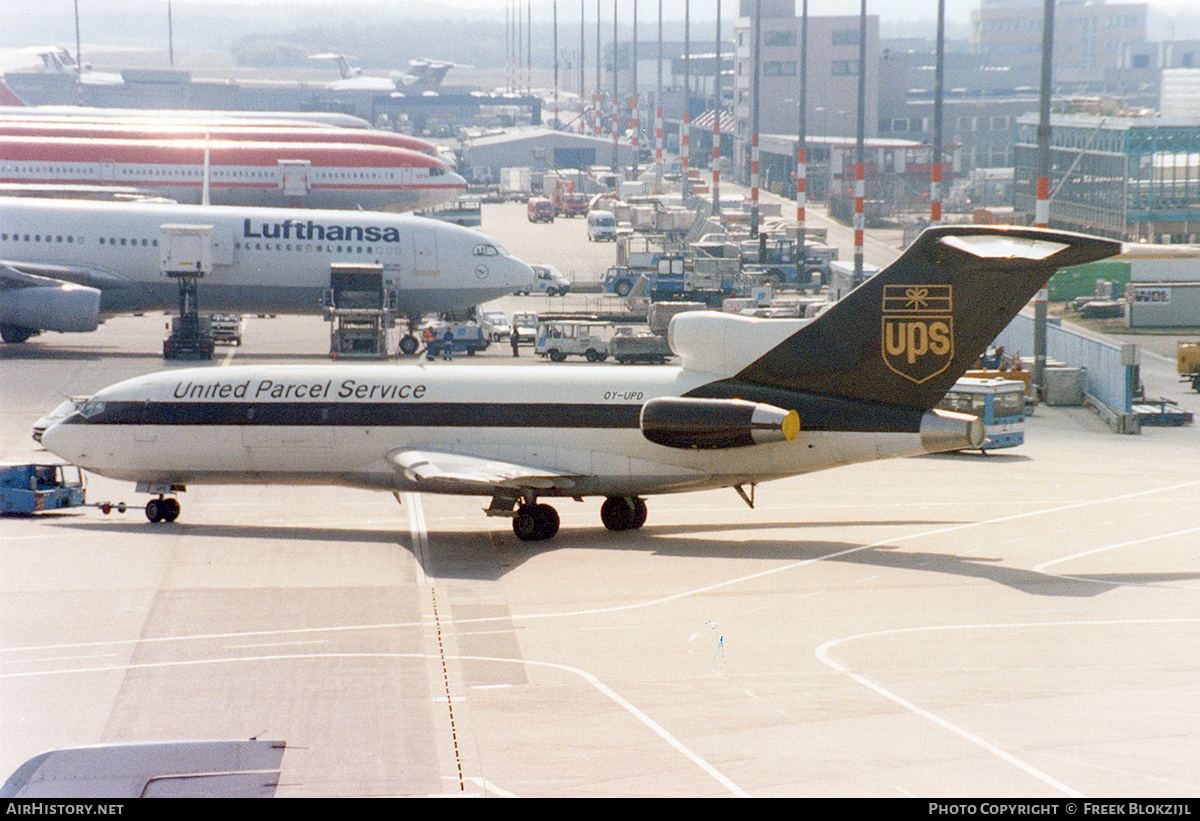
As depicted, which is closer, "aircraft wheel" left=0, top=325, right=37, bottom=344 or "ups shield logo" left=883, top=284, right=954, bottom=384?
"ups shield logo" left=883, top=284, right=954, bottom=384

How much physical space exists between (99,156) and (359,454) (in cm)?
7806

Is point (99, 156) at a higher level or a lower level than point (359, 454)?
higher

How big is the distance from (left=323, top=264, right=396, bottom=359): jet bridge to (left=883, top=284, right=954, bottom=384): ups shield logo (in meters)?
36.6

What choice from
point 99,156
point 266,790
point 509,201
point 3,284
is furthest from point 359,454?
point 509,201

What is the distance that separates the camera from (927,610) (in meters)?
25.7

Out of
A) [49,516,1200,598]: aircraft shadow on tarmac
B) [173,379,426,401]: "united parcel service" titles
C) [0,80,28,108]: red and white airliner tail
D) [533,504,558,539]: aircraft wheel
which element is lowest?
[49,516,1200,598]: aircraft shadow on tarmac

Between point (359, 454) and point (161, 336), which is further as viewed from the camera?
point (161, 336)

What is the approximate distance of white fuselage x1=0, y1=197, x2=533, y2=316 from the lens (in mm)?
63875

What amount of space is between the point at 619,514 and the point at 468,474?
15.1ft

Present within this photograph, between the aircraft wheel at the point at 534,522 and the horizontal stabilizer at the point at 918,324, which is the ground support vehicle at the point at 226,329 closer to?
the aircraft wheel at the point at 534,522

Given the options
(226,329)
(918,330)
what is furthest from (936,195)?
(918,330)

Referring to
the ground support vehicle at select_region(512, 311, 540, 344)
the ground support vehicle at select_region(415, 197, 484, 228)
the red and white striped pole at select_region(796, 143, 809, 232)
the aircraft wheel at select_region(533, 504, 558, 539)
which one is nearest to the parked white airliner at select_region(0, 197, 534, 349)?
the ground support vehicle at select_region(512, 311, 540, 344)

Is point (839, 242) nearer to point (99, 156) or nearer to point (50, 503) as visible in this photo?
point (99, 156)

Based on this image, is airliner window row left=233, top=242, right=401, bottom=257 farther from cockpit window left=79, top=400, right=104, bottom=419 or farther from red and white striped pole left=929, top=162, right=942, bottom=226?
cockpit window left=79, top=400, right=104, bottom=419
